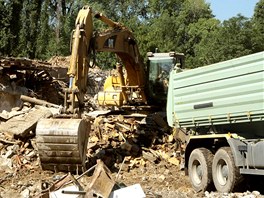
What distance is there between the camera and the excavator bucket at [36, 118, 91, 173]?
11500 mm

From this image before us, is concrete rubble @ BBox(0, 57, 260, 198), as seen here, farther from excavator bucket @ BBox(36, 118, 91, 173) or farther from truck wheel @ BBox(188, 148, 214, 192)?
truck wheel @ BBox(188, 148, 214, 192)

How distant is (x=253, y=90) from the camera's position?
8.93m

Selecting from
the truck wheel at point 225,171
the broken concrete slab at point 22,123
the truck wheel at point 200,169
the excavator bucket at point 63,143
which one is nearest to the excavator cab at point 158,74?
the broken concrete slab at point 22,123

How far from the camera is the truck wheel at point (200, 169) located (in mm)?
10414

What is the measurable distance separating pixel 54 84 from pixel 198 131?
38.1ft

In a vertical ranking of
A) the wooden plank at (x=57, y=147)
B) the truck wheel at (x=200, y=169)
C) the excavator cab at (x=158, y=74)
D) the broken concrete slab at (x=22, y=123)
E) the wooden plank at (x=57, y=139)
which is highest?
the excavator cab at (x=158, y=74)

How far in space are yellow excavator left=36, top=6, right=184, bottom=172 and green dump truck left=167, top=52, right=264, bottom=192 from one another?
2.26 m

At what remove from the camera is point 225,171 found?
32.5 ft

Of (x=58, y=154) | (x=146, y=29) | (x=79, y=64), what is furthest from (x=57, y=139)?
(x=146, y=29)

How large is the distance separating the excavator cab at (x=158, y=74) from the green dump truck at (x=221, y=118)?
14.6 feet

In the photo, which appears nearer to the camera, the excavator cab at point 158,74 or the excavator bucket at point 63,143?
the excavator bucket at point 63,143

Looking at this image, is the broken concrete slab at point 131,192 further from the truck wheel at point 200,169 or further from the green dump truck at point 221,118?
the truck wheel at point 200,169

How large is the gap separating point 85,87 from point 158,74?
12.5 feet

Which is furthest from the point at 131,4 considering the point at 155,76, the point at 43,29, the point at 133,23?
the point at 155,76
